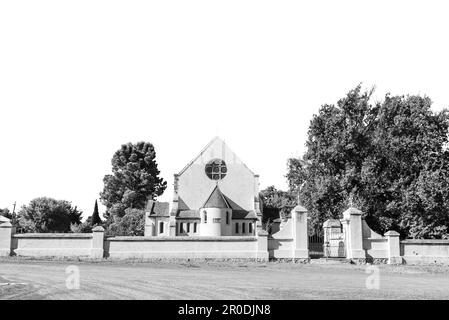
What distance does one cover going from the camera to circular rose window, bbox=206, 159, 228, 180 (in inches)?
2117

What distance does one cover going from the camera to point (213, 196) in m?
51.3

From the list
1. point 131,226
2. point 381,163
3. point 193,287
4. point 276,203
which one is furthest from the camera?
point 276,203

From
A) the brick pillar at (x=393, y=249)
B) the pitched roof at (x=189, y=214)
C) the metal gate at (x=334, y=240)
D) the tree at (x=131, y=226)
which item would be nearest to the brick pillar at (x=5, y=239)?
the metal gate at (x=334, y=240)

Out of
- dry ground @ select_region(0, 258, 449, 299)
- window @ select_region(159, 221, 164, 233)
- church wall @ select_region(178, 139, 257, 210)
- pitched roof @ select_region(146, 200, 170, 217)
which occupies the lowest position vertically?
dry ground @ select_region(0, 258, 449, 299)

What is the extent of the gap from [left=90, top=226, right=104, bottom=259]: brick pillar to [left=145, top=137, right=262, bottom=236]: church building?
22672 millimetres

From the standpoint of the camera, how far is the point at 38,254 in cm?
2767

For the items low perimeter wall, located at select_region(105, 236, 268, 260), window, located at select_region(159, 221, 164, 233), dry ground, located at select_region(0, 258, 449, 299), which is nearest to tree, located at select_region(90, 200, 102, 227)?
window, located at select_region(159, 221, 164, 233)

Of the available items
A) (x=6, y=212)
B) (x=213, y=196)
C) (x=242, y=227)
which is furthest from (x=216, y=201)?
(x=6, y=212)

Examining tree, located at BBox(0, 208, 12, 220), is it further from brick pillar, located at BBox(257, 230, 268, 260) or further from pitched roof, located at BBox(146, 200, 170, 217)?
brick pillar, located at BBox(257, 230, 268, 260)

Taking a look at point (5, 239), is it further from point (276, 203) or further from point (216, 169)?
point (276, 203)

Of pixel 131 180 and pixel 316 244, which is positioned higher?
pixel 131 180

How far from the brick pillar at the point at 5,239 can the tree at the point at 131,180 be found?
46.5 m

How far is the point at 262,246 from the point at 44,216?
56.3m

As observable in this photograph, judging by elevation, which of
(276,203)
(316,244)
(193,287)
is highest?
(276,203)
